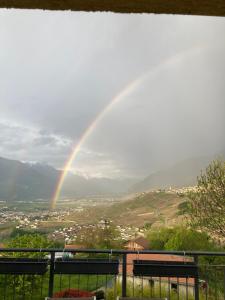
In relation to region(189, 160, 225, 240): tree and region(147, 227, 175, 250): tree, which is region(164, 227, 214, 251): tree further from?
region(189, 160, 225, 240): tree

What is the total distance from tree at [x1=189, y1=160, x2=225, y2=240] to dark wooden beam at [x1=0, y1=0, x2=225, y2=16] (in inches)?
727

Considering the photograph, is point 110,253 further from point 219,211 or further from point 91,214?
point 91,214

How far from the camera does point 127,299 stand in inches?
124

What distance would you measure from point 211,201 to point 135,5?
1920 cm

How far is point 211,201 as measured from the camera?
63.5 ft

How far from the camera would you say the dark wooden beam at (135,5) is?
1.32 metres

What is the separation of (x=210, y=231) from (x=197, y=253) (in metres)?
17.5

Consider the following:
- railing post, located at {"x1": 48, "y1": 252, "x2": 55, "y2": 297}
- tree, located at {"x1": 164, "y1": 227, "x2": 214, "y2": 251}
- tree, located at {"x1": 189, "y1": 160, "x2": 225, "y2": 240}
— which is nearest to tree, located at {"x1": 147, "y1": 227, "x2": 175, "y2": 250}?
tree, located at {"x1": 164, "y1": 227, "x2": 214, "y2": 251}

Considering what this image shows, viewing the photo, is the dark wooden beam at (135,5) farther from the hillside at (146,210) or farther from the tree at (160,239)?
the hillside at (146,210)

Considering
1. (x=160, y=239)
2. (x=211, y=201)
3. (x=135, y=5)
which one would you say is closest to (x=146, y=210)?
(x=160, y=239)

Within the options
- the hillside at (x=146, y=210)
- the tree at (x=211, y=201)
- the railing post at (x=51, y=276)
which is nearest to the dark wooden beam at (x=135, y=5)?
the railing post at (x=51, y=276)

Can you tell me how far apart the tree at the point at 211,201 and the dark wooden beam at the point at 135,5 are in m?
18.5

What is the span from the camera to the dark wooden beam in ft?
4.34

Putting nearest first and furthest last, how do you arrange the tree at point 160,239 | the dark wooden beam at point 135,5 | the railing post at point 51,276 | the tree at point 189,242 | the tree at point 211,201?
the dark wooden beam at point 135,5, the railing post at point 51,276, the tree at point 211,201, the tree at point 189,242, the tree at point 160,239
